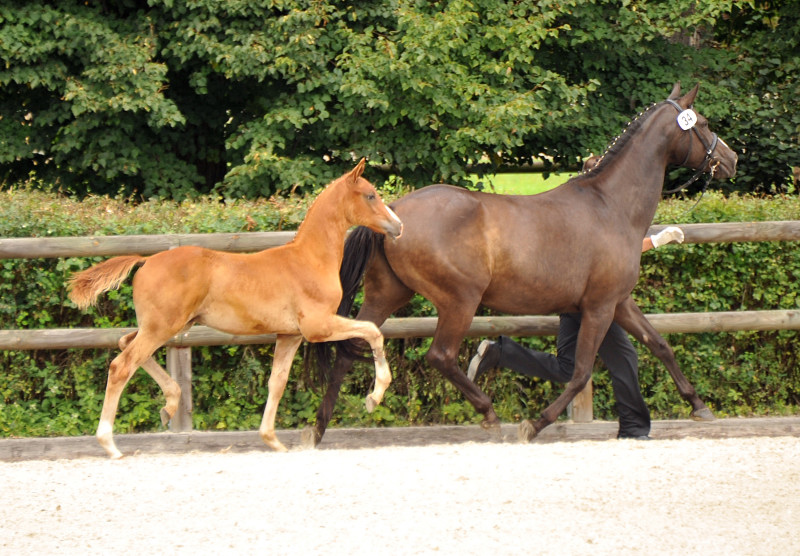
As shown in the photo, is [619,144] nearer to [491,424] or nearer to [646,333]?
[646,333]

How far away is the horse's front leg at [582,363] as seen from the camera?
267 inches

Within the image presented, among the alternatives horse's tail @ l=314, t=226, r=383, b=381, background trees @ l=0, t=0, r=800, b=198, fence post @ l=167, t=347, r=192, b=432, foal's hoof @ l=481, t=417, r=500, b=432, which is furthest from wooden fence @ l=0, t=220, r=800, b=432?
background trees @ l=0, t=0, r=800, b=198

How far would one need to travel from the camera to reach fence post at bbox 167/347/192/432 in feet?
22.8

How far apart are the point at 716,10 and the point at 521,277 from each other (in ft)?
18.5

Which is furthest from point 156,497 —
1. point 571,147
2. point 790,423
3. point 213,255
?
point 571,147

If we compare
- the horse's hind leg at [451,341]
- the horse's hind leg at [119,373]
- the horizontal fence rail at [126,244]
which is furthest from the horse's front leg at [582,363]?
the horse's hind leg at [119,373]

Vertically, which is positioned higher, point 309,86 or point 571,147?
point 309,86

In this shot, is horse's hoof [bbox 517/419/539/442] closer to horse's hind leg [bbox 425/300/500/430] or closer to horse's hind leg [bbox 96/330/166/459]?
horse's hind leg [bbox 425/300/500/430]

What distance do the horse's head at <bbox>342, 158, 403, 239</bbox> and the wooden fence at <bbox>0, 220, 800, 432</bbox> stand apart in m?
0.69

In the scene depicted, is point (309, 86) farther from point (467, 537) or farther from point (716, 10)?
point (467, 537)

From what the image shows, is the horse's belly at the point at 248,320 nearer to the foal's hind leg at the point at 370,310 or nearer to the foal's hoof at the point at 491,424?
the foal's hind leg at the point at 370,310

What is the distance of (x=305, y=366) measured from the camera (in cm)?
691

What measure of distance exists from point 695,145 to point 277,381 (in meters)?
3.32

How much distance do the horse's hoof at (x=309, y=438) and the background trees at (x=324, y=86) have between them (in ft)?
13.8
